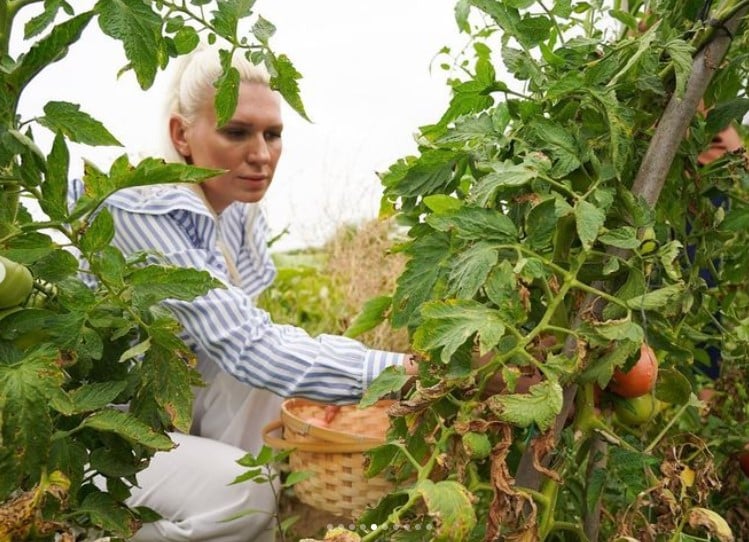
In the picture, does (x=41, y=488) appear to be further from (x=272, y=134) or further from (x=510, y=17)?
(x=272, y=134)

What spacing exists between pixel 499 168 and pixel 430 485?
0.99 feet

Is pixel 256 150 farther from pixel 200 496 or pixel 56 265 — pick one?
pixel 56 265

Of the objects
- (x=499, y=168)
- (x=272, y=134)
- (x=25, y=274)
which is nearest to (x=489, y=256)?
(x=499, y=168)

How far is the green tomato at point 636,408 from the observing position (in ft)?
3.32

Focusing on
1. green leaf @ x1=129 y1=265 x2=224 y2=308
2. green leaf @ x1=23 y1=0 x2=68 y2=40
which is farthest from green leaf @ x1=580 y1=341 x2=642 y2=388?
green leaf @ x1=23 y1=0 x2=68 y2=40

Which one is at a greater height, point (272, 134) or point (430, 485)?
point (272, 134)

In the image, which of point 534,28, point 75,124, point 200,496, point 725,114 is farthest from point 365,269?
point 75,124

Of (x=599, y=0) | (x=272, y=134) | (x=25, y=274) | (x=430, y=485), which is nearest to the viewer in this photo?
(x=430, y=485)

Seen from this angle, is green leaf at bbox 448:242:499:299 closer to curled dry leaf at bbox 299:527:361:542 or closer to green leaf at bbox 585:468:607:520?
curled dry leaf at bbox 299:527:361:542

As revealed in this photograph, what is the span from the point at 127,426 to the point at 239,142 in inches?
42.7

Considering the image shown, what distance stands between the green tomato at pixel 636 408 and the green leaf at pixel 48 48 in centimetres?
67

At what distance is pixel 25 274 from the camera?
0.82 meters

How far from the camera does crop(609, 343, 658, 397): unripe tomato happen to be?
0.94 meters

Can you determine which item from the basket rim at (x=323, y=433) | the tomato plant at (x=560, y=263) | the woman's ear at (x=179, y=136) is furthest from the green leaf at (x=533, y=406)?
the woman's ear at (x=179, y=136)
